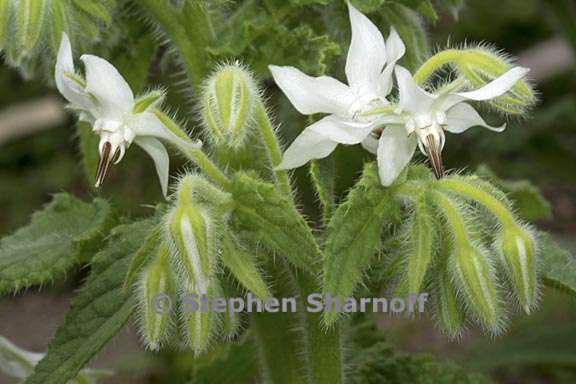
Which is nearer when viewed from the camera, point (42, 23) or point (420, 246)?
point (420, 246)

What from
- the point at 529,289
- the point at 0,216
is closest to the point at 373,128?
the point at 529,289

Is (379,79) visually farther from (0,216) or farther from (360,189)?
(0,216)

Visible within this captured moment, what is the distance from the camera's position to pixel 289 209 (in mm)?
1464

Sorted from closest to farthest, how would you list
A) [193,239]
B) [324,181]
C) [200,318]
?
[193,239] → [200,318] → [324,181]

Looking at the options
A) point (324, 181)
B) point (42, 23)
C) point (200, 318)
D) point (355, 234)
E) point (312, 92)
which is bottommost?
point (200, 318)

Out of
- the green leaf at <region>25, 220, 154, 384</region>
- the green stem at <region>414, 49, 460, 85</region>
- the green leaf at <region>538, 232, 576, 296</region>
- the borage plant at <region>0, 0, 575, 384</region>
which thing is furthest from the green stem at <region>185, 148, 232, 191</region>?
the green leaf at <region>538, 232, 576, 296</region>

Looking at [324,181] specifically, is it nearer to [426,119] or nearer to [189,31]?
→ [426,119]

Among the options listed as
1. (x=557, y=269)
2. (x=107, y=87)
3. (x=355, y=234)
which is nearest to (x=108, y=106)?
(x=107, y=87)

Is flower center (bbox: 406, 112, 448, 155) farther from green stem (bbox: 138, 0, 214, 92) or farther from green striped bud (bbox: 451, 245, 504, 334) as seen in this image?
green stem (bbox: 138, 0, 214, 92)

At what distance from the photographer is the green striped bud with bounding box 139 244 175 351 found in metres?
1.50

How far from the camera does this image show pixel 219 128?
1480 mm

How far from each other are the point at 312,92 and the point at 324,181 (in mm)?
169

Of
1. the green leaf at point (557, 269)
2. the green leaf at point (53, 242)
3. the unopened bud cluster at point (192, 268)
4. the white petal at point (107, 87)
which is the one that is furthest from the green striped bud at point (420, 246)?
the green leaf at point (53, 242)

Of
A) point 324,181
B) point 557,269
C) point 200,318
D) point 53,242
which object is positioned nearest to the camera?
point 200,318
